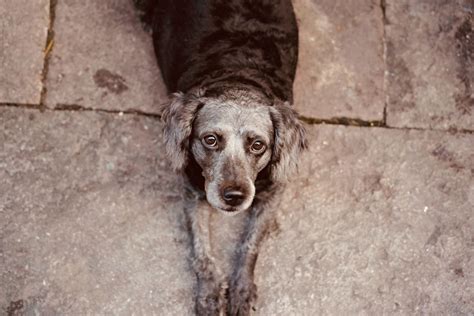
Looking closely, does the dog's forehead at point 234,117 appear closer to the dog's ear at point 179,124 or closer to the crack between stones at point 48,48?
the dog's ear at point 179,124

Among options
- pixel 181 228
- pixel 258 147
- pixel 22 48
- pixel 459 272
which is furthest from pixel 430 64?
pixel 22 48

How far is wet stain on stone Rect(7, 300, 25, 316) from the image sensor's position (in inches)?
144

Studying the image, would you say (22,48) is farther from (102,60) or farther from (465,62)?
(465,62)

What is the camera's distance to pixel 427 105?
432 centimetres

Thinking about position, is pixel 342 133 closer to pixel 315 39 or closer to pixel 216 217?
pixel 315 39

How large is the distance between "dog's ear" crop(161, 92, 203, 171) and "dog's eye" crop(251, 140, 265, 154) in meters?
0.40

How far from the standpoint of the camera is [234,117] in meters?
3.28

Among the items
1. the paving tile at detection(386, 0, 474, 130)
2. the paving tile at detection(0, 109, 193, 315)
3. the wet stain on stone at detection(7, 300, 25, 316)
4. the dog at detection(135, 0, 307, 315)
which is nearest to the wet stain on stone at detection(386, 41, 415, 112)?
the paving tile at detection(386, 0, 474, 130)

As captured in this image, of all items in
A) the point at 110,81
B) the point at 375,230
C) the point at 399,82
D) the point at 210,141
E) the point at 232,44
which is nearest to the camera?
the point at 210,141

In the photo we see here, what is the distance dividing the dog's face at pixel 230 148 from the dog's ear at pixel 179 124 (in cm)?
5

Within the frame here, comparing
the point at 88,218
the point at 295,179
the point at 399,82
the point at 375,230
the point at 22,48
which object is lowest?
the point at 88,218

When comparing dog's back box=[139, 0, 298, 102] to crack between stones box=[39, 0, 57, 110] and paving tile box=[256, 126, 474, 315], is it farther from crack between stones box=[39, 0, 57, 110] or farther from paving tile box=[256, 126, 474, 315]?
crack between stones box=[39, 0, 57, 110]

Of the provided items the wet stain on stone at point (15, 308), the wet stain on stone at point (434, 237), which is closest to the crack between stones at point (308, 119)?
the wet stain on stone at point (434, 237)

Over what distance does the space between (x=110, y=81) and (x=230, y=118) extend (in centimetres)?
133
